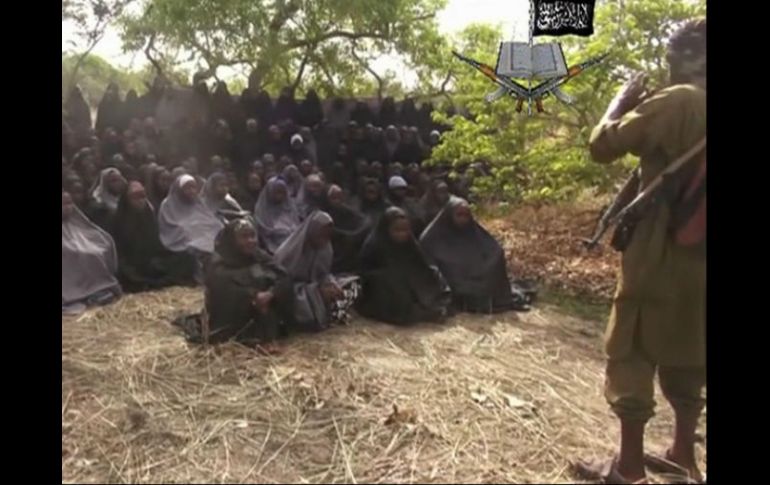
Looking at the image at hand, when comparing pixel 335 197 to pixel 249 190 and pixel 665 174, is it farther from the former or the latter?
pixel 665 174

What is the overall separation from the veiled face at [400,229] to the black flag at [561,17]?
1533mm

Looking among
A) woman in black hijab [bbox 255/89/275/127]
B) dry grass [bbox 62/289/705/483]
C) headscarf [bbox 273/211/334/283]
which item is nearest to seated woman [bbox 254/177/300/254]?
headscarf [bbox 273/211/334/283]

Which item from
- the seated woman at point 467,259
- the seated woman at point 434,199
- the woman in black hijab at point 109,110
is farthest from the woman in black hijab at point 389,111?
the woman in black hijab at point 109,110

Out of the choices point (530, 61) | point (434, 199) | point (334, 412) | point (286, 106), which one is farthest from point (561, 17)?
point (334, 412)

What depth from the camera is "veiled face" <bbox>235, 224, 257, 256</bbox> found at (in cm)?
375

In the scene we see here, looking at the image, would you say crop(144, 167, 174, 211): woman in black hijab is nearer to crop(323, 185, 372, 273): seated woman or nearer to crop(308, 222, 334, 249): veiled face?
crop(308, 222, 334, 249): veiled face

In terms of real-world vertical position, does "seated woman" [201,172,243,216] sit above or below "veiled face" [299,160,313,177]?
below

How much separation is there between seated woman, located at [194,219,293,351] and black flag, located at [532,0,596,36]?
177 centimetres

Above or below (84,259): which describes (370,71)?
above

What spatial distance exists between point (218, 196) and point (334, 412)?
163 centimetres

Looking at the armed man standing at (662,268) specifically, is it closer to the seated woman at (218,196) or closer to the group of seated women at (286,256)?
the group of seated women at (286,256)

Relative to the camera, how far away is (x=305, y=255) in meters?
4.14

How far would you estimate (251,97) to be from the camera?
139 inches

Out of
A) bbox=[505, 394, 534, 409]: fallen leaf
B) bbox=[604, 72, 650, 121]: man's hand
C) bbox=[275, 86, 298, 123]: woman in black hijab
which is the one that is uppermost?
bbox=[275, 86, 298, 123]: woman in black hijab
